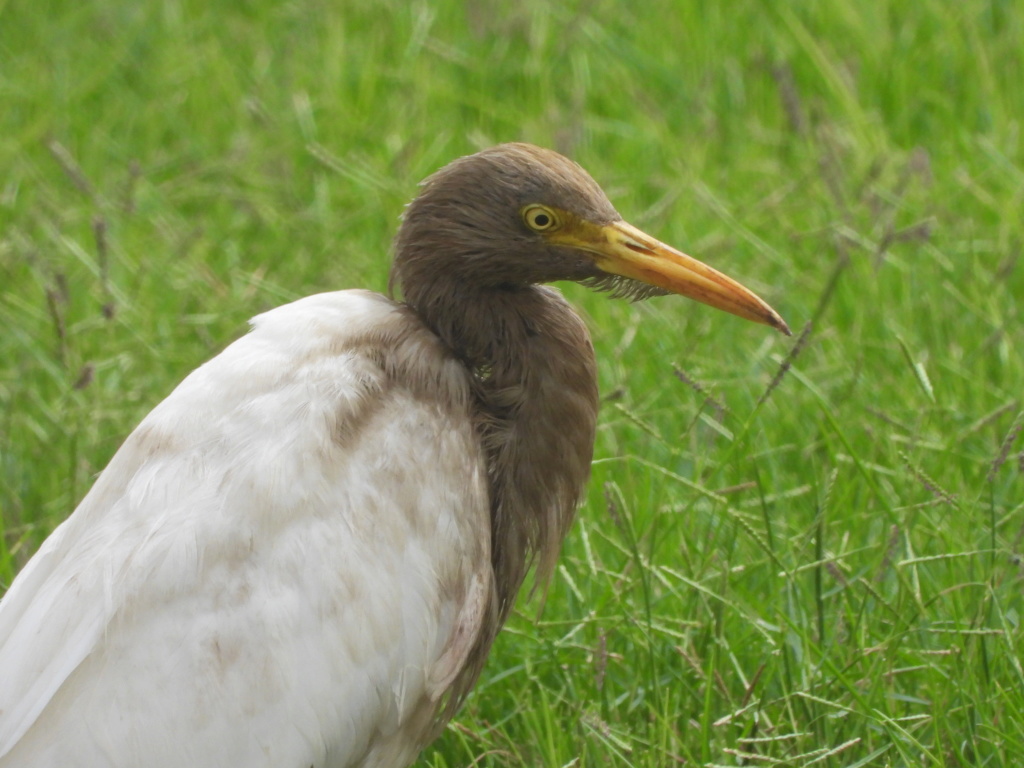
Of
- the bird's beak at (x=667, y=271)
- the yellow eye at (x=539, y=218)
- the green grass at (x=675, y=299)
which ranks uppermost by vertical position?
the yellow eye at (x=539, y=218)

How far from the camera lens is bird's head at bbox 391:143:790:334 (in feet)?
9.96

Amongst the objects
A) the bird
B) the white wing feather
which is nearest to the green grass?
the bird

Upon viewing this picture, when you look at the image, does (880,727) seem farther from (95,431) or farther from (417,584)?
(95,431)

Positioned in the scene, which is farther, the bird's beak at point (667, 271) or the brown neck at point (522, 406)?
the brown neck at point (522, 406)

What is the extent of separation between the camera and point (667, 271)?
3.05m

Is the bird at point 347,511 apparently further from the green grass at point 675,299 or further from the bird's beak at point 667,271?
the green grass at point 675,299

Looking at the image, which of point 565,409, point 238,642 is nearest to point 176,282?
point 565,409

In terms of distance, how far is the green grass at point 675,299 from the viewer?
3.18 m

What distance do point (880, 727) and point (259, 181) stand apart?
11.0 feet

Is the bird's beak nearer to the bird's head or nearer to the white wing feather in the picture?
the bird's head

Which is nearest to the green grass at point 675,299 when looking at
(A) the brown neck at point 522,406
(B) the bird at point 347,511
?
(A) the brown neck at point 522,406

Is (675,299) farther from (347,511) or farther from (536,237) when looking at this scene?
(347,511)

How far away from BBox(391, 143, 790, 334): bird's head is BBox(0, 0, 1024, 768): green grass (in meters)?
0.23

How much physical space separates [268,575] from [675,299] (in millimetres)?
2474
